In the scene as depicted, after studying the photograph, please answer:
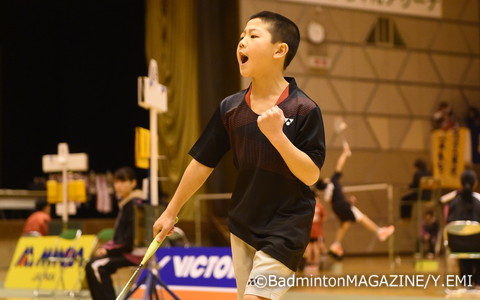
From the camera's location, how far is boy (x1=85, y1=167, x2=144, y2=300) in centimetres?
820

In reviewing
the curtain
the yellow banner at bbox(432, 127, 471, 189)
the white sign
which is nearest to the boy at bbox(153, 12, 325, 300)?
the curtain

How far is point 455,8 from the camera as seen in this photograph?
2175cm

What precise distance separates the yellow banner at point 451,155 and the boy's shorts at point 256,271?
15.8m

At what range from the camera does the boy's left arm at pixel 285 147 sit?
10.9ft

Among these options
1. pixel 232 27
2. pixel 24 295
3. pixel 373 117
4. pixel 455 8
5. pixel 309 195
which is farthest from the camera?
pixel 455 8

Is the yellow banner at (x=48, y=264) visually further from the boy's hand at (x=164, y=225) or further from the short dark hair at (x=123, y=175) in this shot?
the boy's hand at (x=164, y=225)

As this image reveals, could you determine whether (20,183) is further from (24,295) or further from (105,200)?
(24,295)

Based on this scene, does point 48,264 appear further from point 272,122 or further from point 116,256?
point 272,122

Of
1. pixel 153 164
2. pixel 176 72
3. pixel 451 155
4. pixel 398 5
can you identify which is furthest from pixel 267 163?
pixel 398 5

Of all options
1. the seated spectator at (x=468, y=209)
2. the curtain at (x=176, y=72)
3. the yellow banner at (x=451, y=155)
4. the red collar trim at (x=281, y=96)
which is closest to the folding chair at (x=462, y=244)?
the seated spectator at (x=468, y=209)

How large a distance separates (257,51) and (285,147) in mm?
570

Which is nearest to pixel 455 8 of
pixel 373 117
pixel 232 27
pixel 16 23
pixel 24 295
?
pixel 373 117

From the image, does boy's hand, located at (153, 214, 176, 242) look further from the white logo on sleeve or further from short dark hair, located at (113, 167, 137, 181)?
short dark hair, located at (113, 167, 137, 181)

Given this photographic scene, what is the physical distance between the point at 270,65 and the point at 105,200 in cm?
1662
